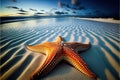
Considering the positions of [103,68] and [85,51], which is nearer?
[103,68]

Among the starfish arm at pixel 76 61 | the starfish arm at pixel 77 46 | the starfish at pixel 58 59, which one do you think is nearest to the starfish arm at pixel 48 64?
the starfish at pixel 58 59

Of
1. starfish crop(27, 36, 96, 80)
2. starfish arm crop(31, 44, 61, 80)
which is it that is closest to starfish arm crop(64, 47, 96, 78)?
starfish crop(27, 36, 96, 80)

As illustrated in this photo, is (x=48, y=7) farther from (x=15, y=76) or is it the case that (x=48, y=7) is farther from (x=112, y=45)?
(x=15, y=76)

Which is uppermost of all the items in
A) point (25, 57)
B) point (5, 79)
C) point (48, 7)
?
point (48, 7)

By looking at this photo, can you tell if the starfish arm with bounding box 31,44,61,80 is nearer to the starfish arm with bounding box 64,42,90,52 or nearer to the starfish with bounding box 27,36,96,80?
the starfish with bounding box 27,36,96,80

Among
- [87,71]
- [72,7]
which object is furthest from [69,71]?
[72,7]

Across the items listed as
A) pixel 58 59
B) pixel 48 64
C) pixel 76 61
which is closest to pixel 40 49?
pixel 58 59
